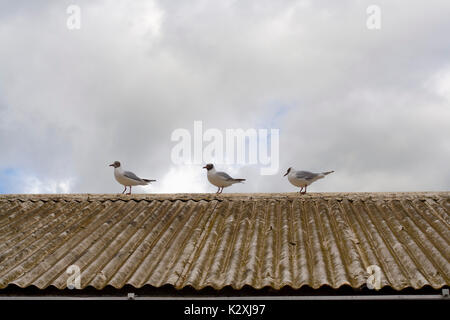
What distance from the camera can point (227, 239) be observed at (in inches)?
270

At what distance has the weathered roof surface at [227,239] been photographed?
5.45 meters

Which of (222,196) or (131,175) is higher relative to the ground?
(131,175)

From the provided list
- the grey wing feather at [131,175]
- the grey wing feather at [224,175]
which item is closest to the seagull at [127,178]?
the grey wing feather at [131,175]

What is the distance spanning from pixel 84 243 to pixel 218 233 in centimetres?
189

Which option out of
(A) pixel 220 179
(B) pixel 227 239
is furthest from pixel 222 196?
(B) pixel 227 239

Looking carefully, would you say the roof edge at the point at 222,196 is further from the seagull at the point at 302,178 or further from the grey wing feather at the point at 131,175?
the grey wing feather at the point at 131,175

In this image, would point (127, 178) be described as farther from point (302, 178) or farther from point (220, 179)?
point (302, 178)

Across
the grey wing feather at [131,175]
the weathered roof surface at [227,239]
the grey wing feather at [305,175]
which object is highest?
the grey wing feather at [305,175]
